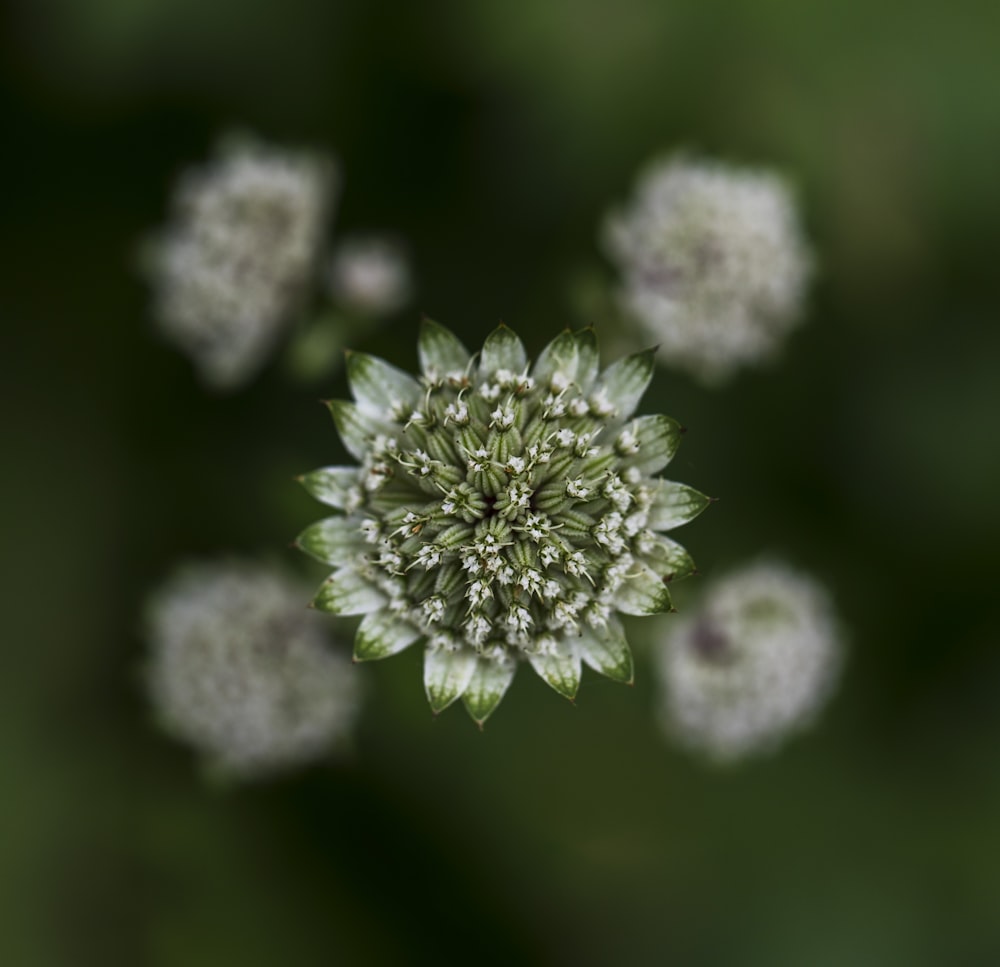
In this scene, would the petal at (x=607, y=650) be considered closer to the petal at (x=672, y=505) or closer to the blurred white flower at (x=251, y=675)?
the petal at (x=672, y=505)

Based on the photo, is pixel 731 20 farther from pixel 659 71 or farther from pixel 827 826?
pixel 827 826

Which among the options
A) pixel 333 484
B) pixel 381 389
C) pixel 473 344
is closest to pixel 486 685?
pixel 333 484

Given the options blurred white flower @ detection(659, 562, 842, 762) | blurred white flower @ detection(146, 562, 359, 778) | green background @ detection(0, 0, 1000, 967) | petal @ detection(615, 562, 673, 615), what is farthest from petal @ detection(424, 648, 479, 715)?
green background @ detection(0, 0, 1000, 967)

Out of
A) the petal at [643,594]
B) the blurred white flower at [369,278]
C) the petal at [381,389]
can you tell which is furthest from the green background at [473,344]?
the petal at [643,594]

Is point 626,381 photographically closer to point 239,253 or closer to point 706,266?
point 706,266

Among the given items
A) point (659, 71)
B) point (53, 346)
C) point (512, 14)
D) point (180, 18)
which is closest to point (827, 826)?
point (659, 71)

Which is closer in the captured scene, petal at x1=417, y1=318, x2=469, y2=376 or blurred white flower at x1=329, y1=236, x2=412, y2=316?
petal at x1=417, y1=318, x2=469, y2=376

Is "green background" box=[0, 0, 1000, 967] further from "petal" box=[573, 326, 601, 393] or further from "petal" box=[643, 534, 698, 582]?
"petal" box=[643, 534, 698, 582]

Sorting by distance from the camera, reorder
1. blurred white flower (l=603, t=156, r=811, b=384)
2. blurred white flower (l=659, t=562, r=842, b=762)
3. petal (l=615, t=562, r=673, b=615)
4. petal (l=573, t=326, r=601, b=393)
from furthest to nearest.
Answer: blurred white flower (l=659, t=562, r=842, b=762) → blurred white flower (l=603, t=156, r=811, b=384) → petal (l=573, t=326, r=601, b=393) → petal (l=615, t=562, r=673, b=615)
